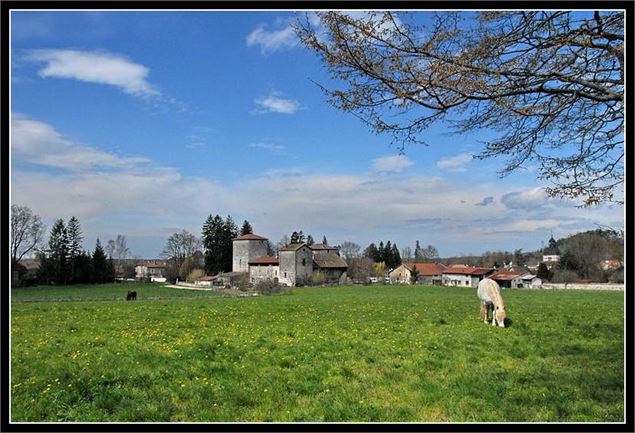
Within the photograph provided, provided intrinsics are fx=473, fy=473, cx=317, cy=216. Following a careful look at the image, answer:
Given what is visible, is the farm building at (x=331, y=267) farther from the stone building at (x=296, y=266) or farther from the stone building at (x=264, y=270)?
the stone building at (x=264, y=270)

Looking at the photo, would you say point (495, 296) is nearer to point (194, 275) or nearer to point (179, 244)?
point (179, 244)

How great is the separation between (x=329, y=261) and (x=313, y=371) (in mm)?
40474

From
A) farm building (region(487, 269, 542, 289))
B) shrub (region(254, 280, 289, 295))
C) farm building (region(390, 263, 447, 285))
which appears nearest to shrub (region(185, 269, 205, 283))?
shrub (region(254, 280, 289, 295))

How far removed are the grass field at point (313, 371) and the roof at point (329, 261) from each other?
1368 inches

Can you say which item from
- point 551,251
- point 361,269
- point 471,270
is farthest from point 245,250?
point 361,269

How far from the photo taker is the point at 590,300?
18.7 meters

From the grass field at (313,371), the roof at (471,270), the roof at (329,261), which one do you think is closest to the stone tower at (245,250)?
the roof at (471,270)

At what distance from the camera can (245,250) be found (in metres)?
26.6

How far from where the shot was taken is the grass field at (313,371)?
484cm

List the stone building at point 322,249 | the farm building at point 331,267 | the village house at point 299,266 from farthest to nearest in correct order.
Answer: the farm building at point 331,267
the stone building at point 322,249
the village house at point 299,266

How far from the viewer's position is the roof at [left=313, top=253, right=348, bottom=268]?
153ft

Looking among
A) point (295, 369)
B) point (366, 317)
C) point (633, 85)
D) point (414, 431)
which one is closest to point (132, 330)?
point (295, 369)

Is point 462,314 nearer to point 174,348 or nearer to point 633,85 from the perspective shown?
point 174,348

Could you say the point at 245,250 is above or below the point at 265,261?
above
